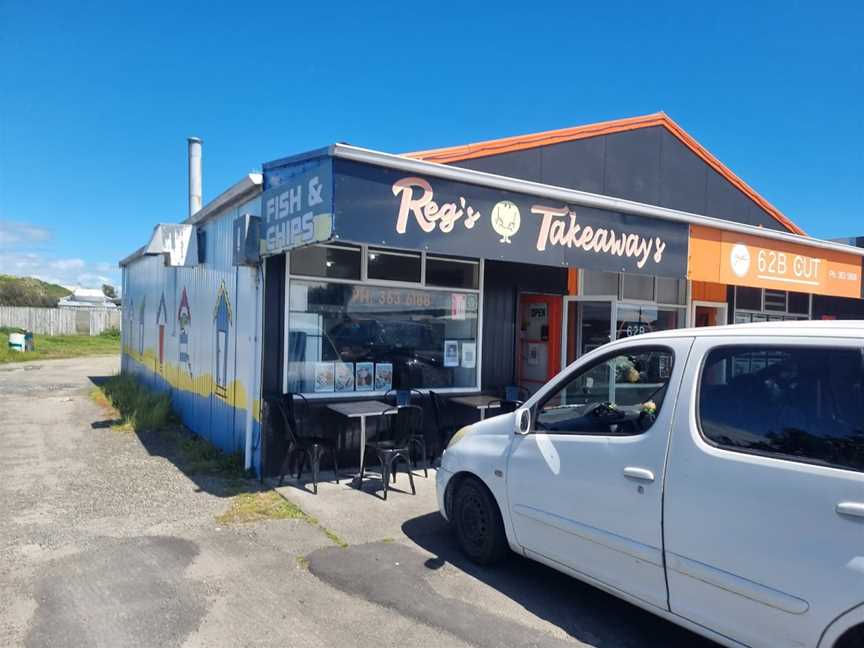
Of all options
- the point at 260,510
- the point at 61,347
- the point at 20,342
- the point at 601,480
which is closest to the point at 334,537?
the point at 260,510

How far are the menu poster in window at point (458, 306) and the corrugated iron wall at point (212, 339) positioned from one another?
2664mm

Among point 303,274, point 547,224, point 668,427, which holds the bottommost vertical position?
point 668,427

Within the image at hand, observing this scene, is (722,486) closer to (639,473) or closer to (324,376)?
(639,473)

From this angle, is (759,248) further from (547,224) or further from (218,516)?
(218,516)

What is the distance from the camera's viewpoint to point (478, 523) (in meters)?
4.57

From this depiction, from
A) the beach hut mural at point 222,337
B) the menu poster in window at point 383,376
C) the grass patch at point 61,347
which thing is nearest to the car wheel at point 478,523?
the menu poster in window at point 383,376

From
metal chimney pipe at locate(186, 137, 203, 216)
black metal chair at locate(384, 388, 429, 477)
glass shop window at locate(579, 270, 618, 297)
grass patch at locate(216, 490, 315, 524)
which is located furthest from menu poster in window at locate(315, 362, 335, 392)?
metal chimney pipe at locate(186, 137, 203, 216)

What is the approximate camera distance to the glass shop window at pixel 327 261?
274 inches

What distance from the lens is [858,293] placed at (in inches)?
410

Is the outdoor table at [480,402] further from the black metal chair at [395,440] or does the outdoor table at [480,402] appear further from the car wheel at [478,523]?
the car wheel at [478,523]

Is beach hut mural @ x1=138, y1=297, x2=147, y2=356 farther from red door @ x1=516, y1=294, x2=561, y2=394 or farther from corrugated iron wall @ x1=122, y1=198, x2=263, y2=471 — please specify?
red door @ x1=516, y1=294, x2=561, y2=394

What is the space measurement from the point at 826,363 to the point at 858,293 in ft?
30.8

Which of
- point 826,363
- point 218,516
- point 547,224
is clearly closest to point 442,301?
point 547,224

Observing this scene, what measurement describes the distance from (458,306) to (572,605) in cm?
484
